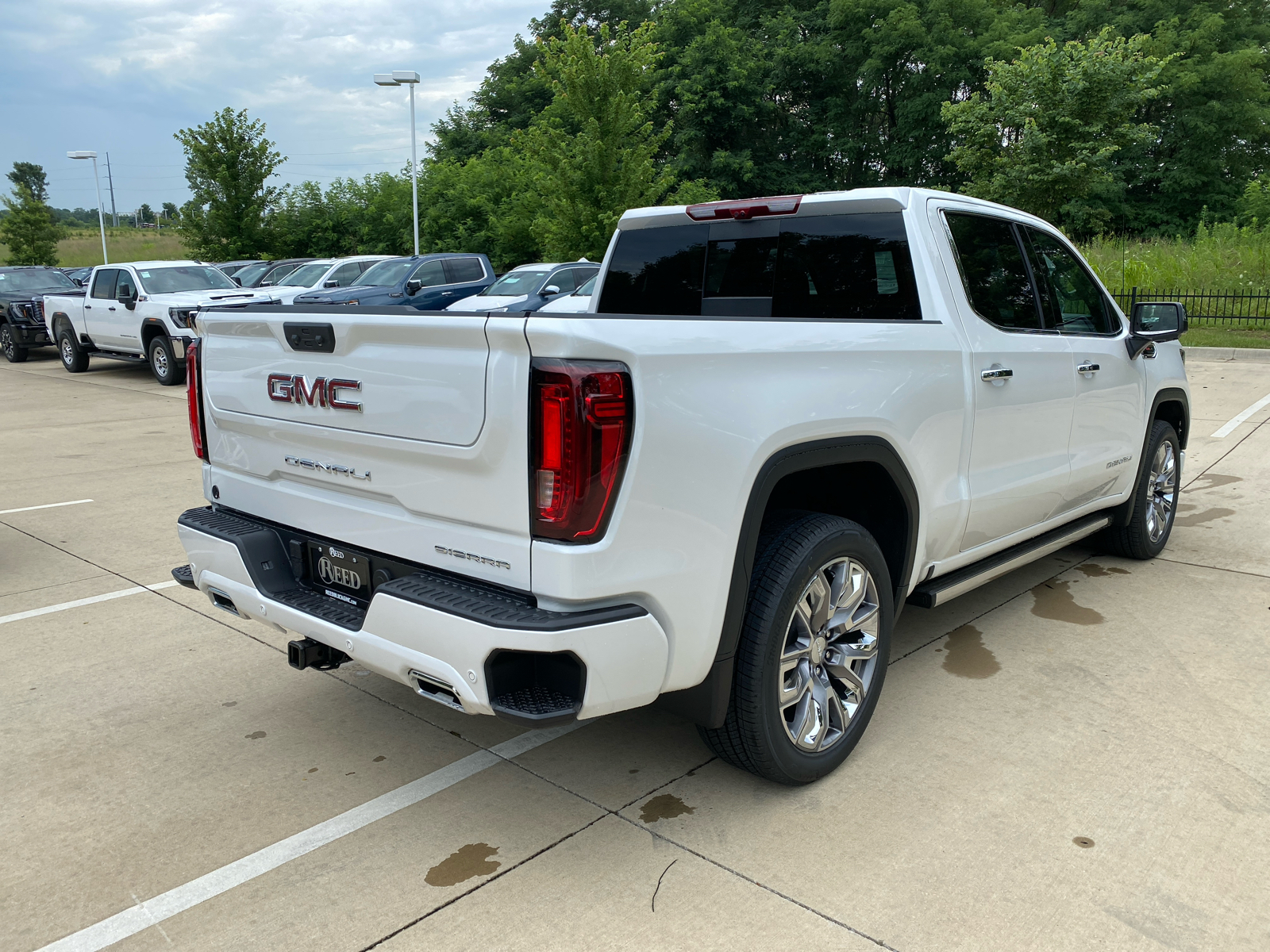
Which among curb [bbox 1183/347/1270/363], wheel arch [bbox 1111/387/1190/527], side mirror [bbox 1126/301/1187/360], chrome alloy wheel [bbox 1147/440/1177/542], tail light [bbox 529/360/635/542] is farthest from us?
curb [bbox 1183/347/1270/363]

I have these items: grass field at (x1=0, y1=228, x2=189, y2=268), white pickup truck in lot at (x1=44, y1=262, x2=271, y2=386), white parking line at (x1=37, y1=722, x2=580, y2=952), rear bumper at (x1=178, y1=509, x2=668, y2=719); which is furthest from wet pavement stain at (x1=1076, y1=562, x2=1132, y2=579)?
grass field at (x1=0, y1=228, x2=189, y2=268)

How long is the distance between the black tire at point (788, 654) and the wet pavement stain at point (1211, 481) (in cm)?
545

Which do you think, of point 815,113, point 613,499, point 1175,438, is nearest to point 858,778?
point 613,499

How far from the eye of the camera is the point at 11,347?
20.5 m

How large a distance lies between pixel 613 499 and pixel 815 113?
5040 centimetres

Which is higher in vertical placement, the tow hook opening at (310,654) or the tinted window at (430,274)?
the tinted window at (430,274)

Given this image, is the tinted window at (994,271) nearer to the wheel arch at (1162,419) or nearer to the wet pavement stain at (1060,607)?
the wet pavement stain at (1060,607)

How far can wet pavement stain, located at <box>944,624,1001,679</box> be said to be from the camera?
4129 millimetres

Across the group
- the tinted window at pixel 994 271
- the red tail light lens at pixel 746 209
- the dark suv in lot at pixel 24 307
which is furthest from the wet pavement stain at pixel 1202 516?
the dark suv in lot at pixel 24 307

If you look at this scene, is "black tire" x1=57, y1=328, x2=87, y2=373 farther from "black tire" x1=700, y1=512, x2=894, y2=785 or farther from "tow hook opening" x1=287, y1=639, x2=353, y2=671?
"black tire" x1=700, y1=512, x2=894, y2=785

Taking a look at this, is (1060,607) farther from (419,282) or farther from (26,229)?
(26,229)

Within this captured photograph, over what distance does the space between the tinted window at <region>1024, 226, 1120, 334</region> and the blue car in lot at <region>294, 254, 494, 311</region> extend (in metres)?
14.3

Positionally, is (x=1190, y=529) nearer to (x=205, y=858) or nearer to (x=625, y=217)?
(x=625, y=217)

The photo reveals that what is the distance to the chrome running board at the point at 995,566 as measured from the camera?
3.78m
